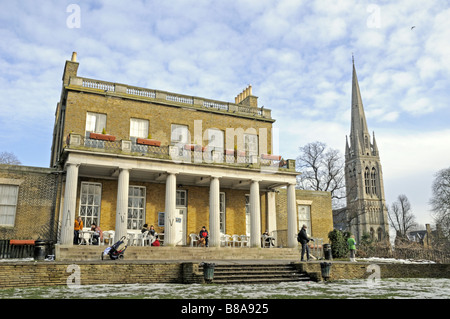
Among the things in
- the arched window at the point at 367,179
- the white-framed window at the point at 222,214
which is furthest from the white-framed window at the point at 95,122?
the arched window at the point at 367,179

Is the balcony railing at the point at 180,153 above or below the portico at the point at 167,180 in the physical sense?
above

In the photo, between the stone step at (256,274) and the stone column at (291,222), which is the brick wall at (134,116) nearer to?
the stone column at (291,222)

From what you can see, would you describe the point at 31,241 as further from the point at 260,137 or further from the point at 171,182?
the point at 260,137

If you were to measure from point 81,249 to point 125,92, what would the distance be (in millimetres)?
9828

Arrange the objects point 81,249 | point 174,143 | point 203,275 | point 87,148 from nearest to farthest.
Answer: point 203,275 → point 81,249 → point 87,148 → point 174,143

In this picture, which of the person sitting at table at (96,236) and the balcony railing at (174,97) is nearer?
the person sitting at table at (96,236)

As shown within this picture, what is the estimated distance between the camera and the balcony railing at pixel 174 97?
2247cm

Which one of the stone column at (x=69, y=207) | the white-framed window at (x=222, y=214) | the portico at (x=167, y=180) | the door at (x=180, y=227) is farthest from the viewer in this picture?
the white-framed window at (x=222, y=214)

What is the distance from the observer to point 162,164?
67.8 ft

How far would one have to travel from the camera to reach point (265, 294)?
9969 millimetres

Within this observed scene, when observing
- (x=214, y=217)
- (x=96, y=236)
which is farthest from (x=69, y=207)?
(x=214, y=217)

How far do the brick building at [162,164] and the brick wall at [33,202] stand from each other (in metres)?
0.71

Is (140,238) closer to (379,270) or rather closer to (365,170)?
(379,270)
